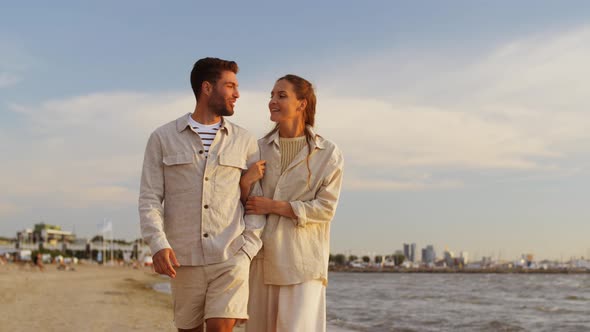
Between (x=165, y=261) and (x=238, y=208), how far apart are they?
0.51 m

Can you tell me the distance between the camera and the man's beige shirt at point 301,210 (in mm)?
3814

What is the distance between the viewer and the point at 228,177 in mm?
3590

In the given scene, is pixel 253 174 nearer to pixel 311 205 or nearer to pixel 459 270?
pixel 311 205

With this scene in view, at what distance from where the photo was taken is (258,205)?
12.1ft

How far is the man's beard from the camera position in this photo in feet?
A: 11.7

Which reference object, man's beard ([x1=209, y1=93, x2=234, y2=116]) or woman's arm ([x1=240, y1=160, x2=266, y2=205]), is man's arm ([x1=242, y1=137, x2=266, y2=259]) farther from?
man's beard ([x1=209, y1=93, x2=234, y2=116])

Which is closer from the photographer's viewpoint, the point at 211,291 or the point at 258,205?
the point at 211,291

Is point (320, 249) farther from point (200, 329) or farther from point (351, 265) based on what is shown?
point (351, 265)

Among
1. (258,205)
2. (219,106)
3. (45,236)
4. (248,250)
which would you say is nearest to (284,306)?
(248,250)

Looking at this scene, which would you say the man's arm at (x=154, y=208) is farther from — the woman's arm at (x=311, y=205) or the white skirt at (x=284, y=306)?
the white skirt at (x=284, y=306)

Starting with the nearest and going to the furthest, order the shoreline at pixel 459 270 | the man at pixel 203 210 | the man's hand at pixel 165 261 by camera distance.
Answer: the man's hand at pixel 165 261 < the man at pixel 203 210 < the shoreline at pixel 459 270

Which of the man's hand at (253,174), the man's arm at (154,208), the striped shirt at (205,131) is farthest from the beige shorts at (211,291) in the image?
the striped shirt at (205,131)

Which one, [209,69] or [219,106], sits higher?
[209,69]

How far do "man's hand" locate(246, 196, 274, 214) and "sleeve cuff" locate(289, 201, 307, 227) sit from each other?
13 cm
